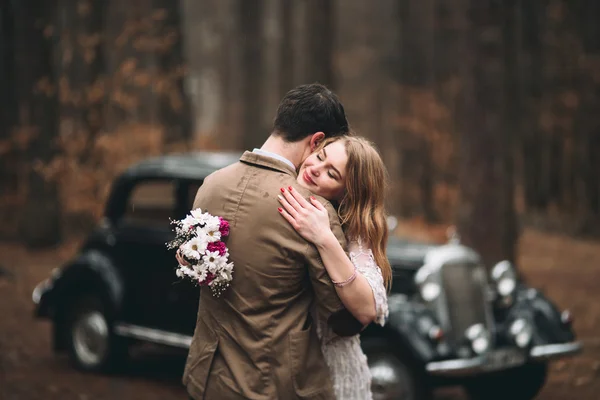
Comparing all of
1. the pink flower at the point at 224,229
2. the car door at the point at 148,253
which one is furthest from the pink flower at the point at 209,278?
the car door at the point at 148,253

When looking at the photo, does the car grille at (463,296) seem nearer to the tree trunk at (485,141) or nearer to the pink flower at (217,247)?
the pink flower at (217,247)

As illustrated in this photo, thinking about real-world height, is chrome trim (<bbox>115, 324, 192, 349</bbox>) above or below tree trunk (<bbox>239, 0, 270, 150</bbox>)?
below

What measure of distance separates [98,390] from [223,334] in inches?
188

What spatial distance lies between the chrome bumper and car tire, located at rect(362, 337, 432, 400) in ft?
0.49

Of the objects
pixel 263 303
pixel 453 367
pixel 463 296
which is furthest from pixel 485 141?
pixel 263 303

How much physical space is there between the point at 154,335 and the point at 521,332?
3.18 metres

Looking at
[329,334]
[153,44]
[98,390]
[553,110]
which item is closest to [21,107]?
[153,44]

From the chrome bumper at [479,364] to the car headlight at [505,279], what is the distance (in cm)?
60

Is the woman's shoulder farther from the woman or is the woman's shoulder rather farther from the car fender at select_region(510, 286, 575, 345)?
the car fender at select_region(510, 286, 575, 345)

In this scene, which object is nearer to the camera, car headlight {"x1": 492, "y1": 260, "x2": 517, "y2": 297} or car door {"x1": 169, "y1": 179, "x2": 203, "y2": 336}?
car door {"x1": 169, "y1": 179, "x2": 203, "y2": 336}

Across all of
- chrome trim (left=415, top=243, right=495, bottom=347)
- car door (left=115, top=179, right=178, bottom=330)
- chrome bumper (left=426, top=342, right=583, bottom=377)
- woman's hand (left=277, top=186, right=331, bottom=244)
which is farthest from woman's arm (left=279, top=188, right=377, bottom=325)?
car door (left=115, top=179, right=178, bottom=330)

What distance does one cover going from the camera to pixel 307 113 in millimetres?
3539

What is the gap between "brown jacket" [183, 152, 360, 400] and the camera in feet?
11.2

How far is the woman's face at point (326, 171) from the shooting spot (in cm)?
361
